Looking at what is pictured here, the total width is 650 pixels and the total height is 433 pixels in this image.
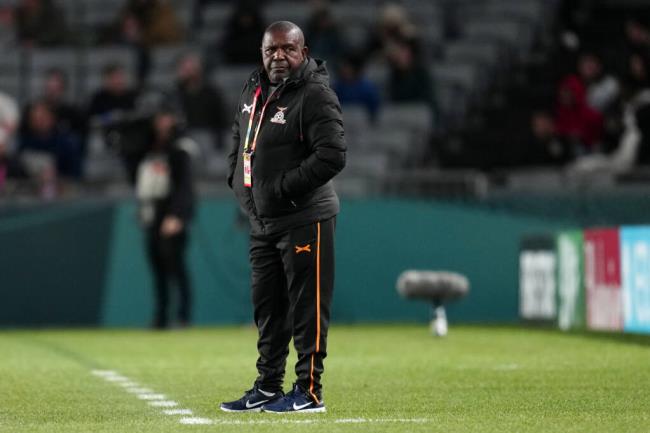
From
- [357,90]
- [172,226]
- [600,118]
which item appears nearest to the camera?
[172,226]

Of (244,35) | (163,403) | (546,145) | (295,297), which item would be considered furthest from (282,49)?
(244,35)

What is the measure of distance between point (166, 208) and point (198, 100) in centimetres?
353

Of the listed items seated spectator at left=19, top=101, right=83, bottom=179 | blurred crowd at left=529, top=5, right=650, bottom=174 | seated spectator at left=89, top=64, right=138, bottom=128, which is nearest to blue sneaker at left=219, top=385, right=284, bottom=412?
blurred crowd at left=529, top=5, right=650, bottom=174

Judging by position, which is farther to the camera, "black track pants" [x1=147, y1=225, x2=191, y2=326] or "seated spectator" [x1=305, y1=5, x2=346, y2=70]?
"seated spectator" [x1=305, y1=5, x2=346, y2=70]

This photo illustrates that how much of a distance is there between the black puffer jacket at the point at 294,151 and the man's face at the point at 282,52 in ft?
0.17

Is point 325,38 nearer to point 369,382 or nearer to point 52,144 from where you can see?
point 52,144

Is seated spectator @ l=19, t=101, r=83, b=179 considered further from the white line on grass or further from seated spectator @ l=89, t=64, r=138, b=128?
the white line on grass

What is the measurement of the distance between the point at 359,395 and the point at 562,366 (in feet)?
8.35

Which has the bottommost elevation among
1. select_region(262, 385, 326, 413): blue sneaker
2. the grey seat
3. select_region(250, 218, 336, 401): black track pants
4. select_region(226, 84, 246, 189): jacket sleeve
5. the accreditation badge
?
select_region(262, 385, 326, 413): blue sneaker

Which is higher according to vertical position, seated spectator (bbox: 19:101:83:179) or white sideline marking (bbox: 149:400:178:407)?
seated spectator (bbox: 19:101:83:179)

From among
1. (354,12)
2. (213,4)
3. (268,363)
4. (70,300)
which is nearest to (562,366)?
(268,363)

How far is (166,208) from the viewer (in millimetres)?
17484

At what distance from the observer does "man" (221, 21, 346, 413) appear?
25.7 ft

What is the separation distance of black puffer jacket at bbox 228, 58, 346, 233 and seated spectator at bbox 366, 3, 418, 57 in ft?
43.2
